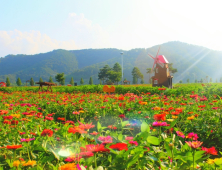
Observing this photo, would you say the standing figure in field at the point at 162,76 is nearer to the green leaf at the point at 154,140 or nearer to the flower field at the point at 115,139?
the flower field at the point at 115,139

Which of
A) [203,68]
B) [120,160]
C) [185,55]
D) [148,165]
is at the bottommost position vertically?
[148,165]

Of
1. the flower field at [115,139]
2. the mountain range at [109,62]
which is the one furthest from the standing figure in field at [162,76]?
the mountain range at [109,62]

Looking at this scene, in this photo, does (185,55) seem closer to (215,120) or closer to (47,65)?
(47,65)

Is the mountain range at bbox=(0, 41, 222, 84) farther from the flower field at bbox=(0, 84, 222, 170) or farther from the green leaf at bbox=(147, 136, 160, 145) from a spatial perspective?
the green leaf at bbox=(147, 136, 160, 145)

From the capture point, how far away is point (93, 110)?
4590mm

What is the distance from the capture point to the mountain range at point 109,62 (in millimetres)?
126500

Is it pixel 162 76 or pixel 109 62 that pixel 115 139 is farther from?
pixel 109 62

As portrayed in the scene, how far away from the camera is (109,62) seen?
6412 inches

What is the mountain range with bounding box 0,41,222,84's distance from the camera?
126 m

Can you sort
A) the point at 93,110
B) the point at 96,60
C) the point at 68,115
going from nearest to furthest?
the point at 93,110
the point at 68,115
the point at 96,60

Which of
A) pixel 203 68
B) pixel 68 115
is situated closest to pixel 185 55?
pixel 203 68

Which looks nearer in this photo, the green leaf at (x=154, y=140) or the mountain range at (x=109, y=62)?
the green leaf at (x=154, y=140)

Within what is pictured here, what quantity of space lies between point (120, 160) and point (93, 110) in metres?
3.53

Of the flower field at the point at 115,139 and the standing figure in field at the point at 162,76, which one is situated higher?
the standing figure in field at the point at 162,76
